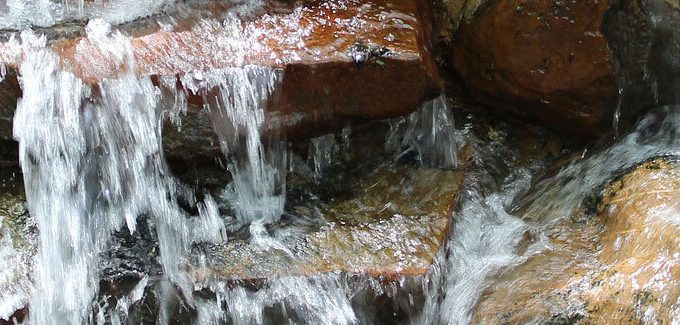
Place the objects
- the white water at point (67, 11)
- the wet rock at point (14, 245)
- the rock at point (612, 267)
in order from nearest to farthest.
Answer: the rock at point (612, 267) → the wet rock at point (14, 245) → the white water at point (67, 11)

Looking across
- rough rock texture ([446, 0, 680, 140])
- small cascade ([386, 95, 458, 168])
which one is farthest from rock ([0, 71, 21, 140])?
rough rock texture ([446, 0, 680, 140])

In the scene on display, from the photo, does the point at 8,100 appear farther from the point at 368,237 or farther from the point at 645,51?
the point at 645,51

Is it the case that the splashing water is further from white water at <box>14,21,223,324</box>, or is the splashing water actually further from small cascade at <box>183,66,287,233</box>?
white water at <box>14,21,223,324</box>

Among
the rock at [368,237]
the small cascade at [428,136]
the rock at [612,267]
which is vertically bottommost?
the rock at [612,267]

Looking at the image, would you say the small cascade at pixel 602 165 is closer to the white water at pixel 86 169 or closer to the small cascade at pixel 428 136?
the small cascade at pixel 428 136

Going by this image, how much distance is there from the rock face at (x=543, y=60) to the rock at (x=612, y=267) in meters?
0.60

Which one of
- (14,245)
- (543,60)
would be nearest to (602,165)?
(543,60)

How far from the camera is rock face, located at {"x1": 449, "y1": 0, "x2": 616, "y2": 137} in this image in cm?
366

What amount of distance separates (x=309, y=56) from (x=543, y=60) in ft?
4.22

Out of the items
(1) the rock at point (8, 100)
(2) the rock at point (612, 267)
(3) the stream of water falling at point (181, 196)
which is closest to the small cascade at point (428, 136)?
(3) the stream of water falling at point (181, 196)

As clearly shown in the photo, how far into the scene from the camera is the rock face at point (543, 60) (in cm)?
366

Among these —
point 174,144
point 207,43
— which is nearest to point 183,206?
point 174,144

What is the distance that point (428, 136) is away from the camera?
403 centimetres

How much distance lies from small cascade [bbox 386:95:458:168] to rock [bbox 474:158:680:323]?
0.81m
